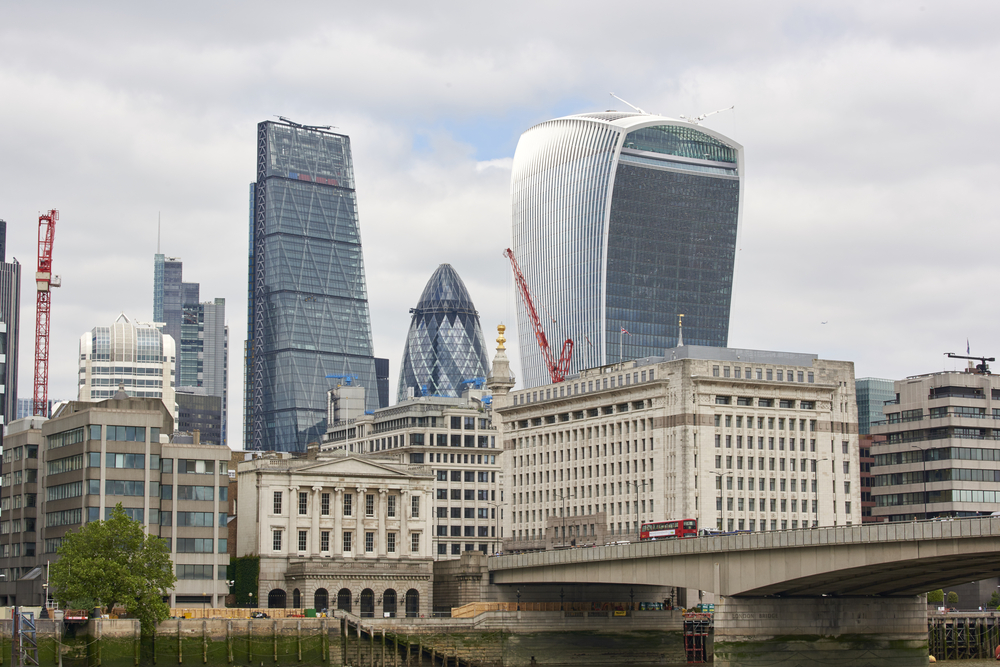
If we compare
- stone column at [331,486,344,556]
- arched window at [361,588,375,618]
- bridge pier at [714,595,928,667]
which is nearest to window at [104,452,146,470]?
stone column at [331,486,344,556]

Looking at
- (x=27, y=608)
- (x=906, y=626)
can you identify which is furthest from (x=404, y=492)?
(x=906, y=626)

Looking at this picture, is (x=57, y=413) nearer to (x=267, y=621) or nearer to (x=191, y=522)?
(x=191, y=522)

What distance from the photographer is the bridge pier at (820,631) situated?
13850 centimetres

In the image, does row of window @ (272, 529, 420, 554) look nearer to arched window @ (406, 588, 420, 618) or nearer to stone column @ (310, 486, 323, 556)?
stone column @ (310, 486, 323, 556)

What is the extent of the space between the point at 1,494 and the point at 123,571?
2502 inches

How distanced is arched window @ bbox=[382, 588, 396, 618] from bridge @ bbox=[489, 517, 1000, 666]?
31932 mm

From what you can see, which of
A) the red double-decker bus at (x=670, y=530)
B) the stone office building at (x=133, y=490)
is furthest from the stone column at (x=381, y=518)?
the red double-decker bus at (x=670, y=530)

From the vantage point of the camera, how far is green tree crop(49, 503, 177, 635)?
13838cm

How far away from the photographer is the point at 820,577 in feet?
429

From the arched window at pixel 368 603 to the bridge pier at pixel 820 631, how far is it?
5286cm

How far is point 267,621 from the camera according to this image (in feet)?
486

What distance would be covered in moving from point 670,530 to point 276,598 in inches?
1887

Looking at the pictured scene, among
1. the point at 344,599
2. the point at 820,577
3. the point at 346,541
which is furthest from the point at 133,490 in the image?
the point at 820,577

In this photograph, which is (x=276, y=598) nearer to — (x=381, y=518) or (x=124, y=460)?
(x=381, y=518)
